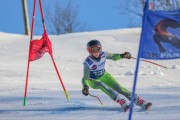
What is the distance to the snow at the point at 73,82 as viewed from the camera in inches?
201

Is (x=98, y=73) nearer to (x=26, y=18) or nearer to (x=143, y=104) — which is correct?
(x=143, y=104)

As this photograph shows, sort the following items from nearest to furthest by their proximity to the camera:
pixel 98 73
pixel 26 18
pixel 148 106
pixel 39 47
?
1. pixel 148 106
2. pixel 98 73
3. pixel 39 47
4. pixel 26 18

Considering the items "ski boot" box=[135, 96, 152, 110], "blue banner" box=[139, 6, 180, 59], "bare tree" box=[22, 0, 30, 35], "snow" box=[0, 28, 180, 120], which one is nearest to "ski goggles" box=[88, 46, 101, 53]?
"snow" box=[0, 28, 180, 120]

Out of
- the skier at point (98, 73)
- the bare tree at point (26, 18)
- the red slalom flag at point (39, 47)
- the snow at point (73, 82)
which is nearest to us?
the snow at point (73, 82)

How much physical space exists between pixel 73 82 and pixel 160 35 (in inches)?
229

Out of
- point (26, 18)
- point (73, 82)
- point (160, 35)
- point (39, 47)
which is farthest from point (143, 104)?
point (26, 18)

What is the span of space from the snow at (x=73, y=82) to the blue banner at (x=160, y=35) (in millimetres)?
675

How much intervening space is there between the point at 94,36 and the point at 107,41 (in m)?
0.84

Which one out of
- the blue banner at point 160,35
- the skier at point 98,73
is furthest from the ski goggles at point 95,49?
the blue banner at point 160,35

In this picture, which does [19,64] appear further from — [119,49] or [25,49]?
[119,49]

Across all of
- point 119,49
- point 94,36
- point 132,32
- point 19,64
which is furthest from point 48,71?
point 132,32

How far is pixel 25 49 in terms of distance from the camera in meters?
15.2

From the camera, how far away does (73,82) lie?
32.8 ft

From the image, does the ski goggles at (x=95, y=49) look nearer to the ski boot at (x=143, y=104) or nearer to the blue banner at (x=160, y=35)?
the ski boot at (x=143, y=104)
